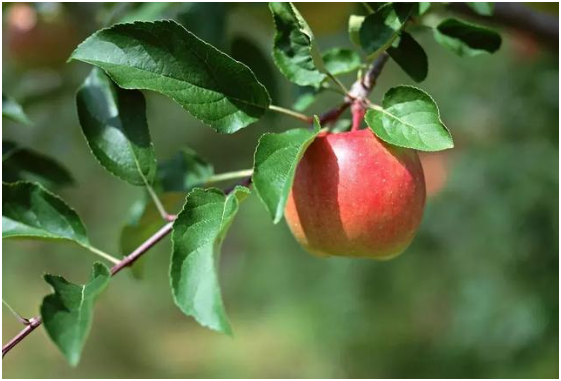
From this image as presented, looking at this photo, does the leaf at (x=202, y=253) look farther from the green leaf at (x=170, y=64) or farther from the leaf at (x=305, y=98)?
the leaf at (x=305, y=98)

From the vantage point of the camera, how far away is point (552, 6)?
3.64ft

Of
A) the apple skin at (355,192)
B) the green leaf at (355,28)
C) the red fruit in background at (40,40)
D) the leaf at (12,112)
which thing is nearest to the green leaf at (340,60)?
the green leaf at (355,28)

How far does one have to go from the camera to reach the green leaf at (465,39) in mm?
715

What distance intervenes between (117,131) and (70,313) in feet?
0.77

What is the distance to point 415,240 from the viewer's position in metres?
2.24

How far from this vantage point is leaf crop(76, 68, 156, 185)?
0.68 meters

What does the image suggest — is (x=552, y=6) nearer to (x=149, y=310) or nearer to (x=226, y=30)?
(x=226, y=30)

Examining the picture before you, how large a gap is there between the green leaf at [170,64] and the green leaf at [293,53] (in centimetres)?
6

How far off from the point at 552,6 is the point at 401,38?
0.52 m

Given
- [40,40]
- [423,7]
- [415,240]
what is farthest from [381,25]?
[415,240]

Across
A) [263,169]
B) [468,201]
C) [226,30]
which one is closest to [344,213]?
[263,169]

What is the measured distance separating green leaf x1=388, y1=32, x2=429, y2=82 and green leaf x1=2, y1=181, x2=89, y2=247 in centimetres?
33

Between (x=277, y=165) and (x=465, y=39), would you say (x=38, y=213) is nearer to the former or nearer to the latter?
(x=277, y=165)

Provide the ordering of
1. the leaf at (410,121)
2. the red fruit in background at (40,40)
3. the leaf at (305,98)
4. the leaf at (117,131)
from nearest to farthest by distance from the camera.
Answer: the leaf at (410,121) → the leaf at (117,131) → the leaf at (305,98) → the red fruit in background at (40,40)
